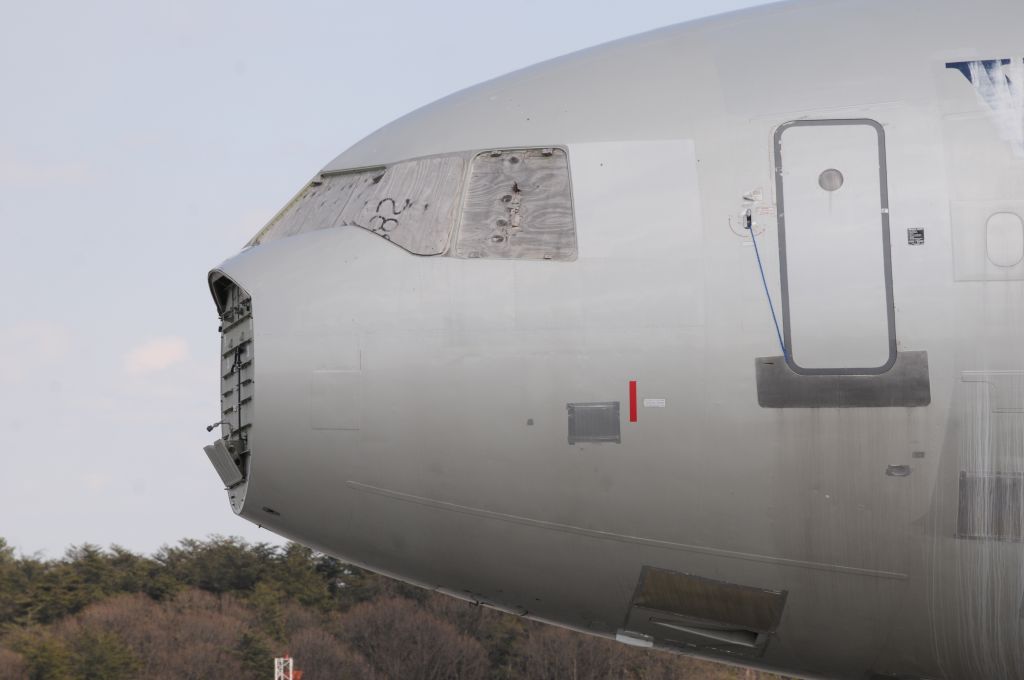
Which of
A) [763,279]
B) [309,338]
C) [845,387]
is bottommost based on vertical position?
[845,387]

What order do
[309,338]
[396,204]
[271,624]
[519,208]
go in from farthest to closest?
[271,624], [396,204], [519,208], [309,338]

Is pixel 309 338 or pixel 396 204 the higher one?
pixel 396 204

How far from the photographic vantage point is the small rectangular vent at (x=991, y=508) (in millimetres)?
8281

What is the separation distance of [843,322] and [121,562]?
1814 inches

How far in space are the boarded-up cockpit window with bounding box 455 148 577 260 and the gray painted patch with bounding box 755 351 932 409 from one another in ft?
5.01

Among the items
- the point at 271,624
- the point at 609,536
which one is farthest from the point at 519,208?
the point at 271,624

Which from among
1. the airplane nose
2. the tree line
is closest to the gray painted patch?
the airplane nose

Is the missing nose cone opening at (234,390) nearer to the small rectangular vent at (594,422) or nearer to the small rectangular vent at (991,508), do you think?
the small rectangular vent at (594,422)

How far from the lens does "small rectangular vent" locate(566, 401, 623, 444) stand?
8.51 meters

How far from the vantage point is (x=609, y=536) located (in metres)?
8.70

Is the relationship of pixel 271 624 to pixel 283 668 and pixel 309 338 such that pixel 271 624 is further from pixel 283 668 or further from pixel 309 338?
pixel 309 338

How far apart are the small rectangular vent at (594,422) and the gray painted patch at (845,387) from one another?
37.1 inches

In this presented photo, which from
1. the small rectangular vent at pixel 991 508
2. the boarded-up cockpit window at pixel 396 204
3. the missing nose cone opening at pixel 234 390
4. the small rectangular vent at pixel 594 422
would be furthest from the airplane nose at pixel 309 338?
the small rectangular vent at pixel 991 508

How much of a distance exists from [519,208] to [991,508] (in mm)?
3650
